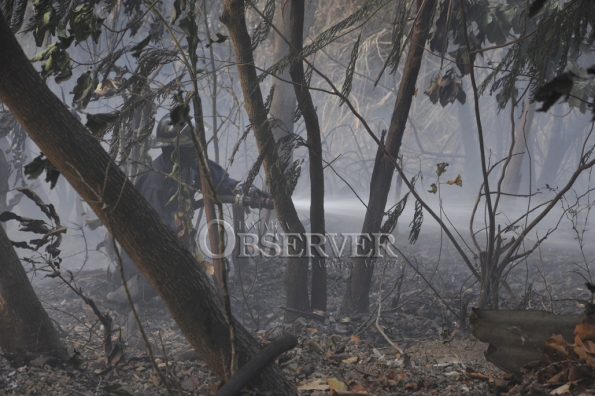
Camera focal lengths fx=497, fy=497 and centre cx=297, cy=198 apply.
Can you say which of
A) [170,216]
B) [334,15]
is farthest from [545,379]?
[334,15]

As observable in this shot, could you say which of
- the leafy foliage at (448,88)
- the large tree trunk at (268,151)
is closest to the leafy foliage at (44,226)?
the large tree trunk at (268,151)

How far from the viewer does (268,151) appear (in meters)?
3.54

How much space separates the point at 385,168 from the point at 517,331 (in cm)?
220

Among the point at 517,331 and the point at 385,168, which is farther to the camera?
the point at 385,168

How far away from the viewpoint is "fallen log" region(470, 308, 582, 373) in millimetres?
1804

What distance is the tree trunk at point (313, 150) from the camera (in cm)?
333

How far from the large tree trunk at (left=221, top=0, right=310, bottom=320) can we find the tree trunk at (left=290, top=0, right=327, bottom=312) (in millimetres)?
109

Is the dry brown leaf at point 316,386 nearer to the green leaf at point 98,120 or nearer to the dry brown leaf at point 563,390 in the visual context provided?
the dry brown leaf at point 563,390

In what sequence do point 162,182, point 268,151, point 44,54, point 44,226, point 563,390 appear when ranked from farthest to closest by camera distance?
1. point 162,182
2. point 268,151
3. point 44,226
4. point 44,54
5. point 563,390

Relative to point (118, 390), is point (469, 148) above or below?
above

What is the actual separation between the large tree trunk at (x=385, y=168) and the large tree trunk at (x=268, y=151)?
43 centimetres

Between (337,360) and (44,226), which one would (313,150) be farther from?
(44,226)

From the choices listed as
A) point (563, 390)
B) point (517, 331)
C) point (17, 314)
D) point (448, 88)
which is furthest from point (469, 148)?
point (563, 390)

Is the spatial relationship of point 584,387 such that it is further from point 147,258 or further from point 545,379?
point 147,258
